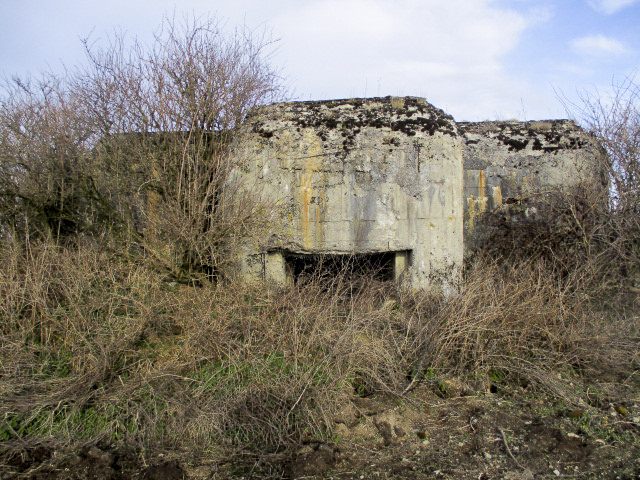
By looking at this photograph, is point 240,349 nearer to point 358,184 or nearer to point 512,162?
point 358,184

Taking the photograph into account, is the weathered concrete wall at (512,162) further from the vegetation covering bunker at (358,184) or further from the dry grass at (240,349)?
the dry grass at (240,349)

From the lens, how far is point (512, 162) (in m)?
8.45

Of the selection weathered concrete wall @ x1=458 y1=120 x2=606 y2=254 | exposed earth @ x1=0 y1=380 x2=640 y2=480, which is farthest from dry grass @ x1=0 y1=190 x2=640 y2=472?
weathered concrete wall @ x1=458 y1=120 x2=606 y2=254

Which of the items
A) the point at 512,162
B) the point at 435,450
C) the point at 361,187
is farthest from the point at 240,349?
the point at 512,162

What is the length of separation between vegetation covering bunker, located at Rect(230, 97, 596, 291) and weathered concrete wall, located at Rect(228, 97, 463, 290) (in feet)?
0.04

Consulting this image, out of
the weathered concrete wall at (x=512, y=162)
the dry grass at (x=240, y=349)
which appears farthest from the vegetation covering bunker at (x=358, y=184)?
the weathered concrete wall at (x=512, y=162)

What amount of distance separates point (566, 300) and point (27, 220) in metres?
6.50

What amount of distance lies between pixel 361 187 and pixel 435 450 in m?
3.27

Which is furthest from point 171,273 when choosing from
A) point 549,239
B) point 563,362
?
point 549,239

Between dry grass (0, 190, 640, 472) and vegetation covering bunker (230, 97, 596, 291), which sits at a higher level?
vegetation covering bunker (230, 97, 596, 291)

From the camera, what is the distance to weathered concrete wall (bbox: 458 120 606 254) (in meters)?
8.15

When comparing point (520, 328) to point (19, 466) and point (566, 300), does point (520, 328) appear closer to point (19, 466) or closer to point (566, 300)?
point (566, 300)

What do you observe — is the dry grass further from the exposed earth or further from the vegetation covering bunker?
the vegetation covering bunker

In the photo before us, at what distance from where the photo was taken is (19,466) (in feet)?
11.6
